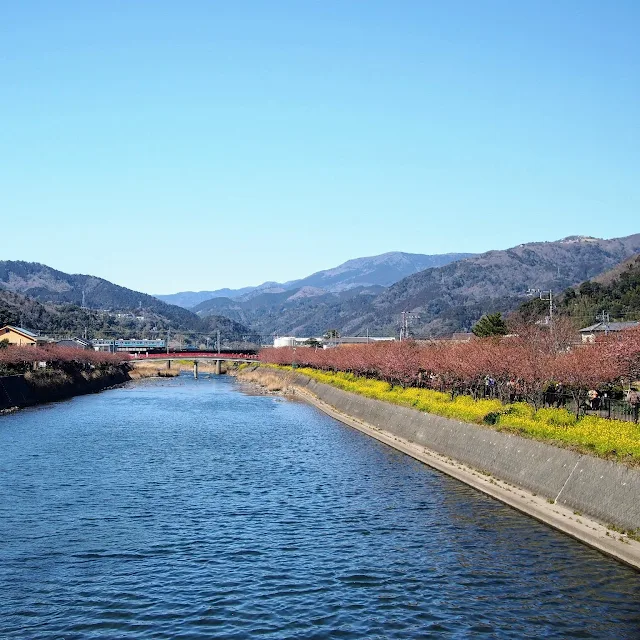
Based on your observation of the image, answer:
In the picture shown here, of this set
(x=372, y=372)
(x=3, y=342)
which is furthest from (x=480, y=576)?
(x=3, y=342)

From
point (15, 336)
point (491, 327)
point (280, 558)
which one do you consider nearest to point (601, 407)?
point (280, 558)

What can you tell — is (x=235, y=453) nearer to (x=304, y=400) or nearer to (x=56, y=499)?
(x=56, y=499)

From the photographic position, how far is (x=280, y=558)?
869 inches

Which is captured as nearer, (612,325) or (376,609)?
(376,609)

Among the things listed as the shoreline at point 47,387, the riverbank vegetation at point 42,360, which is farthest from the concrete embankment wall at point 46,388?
the riverbank vegetation at point 42,360

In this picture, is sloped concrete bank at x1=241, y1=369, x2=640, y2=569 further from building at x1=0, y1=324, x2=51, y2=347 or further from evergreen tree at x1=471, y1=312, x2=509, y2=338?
building at x1=0, y1=324, x2=51, y2=347

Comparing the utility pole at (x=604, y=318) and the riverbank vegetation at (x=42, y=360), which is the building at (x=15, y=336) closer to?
the riverbank vegetation at (x=42, y=360)

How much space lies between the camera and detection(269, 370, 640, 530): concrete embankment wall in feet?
77.0

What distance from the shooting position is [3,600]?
722 inches

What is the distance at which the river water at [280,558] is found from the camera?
17375 millimetres

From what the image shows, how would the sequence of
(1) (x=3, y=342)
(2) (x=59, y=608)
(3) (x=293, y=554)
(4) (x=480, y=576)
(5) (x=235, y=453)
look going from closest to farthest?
(2) (x=59, y=608)
(4) (x=480, y=576)
(3) (x=293, y=554)
(5) (x=235, y=453)
(1) (x=3, y=342)

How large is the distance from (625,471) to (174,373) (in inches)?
6141

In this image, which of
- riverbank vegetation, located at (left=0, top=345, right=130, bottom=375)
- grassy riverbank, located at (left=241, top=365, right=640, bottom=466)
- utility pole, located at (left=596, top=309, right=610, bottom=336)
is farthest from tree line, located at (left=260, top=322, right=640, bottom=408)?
riverbank vegetation, located at (left=0, top=345, right=130, bottom=375)

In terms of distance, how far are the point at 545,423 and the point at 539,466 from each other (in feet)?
10.0
